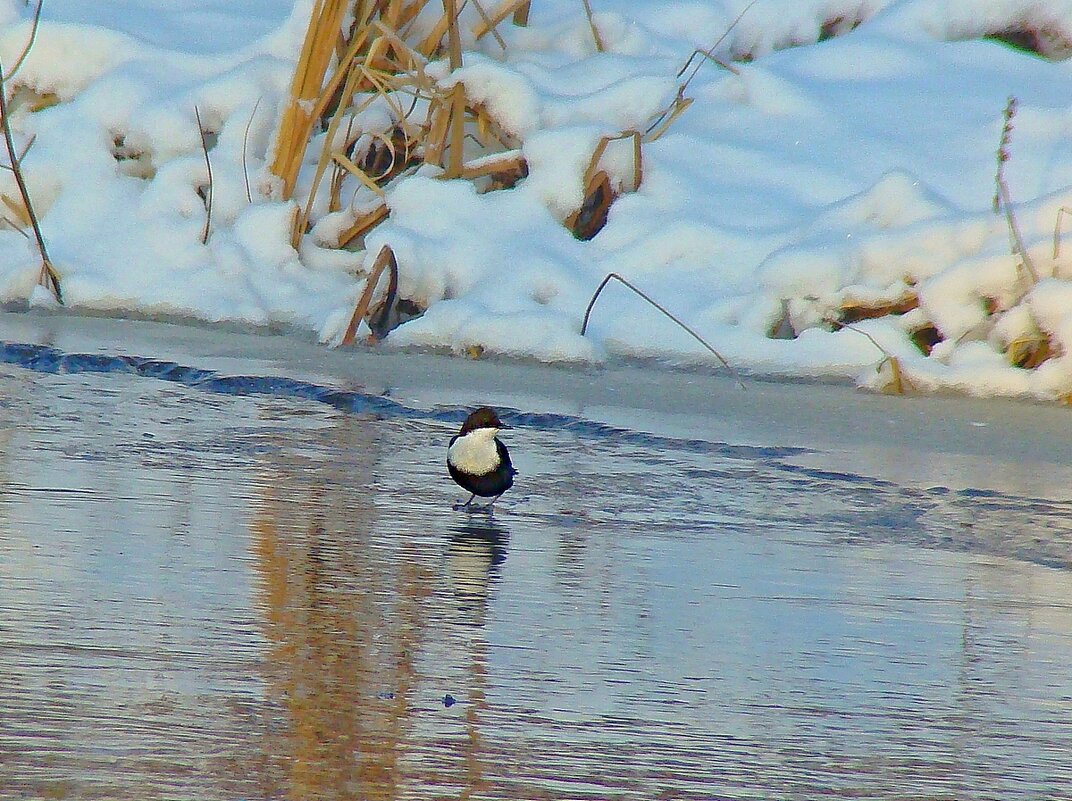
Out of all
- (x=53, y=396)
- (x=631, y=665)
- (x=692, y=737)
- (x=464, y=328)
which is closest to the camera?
(x=692, y=737)

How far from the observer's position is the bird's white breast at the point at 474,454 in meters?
4.53

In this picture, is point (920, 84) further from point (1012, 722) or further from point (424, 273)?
point (1012, 722)

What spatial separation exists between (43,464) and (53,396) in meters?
1.10

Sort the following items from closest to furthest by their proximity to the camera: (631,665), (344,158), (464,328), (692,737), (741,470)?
(692,737) < (631,665) < (741,470) < (464,328) < (344,158)

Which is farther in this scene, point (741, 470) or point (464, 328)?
point (464, 328)

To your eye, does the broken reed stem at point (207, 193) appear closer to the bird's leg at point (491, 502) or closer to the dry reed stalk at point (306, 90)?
the dry reed stalk at point (306, 90)

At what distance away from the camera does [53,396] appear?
226 inches

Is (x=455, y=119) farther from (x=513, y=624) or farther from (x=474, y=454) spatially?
(x=513, y=624)

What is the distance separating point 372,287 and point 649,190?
156 centimetres

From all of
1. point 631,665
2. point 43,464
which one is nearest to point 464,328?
point 43,464

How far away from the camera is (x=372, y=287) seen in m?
6.92

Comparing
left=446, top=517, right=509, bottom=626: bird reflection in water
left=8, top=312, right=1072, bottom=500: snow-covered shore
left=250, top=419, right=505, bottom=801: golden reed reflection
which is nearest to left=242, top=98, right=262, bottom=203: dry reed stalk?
left=8, top=312, right=1072, bottom=500: snow-covered shore

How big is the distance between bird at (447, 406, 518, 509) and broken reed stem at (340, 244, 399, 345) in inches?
88.7

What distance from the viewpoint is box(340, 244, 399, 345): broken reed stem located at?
6910mm
